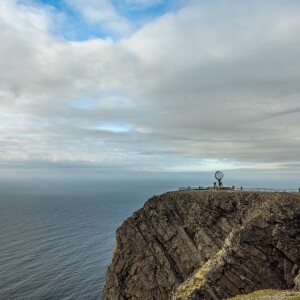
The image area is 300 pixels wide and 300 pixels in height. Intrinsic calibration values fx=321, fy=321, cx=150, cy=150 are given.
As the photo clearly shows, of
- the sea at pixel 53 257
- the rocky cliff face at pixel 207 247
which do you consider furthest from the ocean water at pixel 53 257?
the rocky cliff face at pixel 207 247

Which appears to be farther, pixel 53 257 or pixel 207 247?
pixel 53 257

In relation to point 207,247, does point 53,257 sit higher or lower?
lower

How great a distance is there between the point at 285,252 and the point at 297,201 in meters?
11.0

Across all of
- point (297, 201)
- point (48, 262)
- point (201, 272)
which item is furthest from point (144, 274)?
point (48, 262)

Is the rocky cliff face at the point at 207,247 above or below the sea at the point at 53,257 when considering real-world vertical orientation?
→ above

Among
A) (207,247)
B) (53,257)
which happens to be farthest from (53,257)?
(207,247)

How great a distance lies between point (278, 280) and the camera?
41.7 metres

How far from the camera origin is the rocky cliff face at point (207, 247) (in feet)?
137

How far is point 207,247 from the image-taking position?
183 feet

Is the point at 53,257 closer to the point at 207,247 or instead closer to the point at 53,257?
the point at 53,257

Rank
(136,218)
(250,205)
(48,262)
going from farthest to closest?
(48,262)
(136,218)
(250,205)

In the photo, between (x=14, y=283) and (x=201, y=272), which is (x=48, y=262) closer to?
(x=14, y=283)

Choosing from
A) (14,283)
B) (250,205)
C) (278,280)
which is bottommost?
(14,283)

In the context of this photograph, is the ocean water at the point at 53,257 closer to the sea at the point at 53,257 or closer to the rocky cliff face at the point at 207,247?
the sea at the point at 53,257
